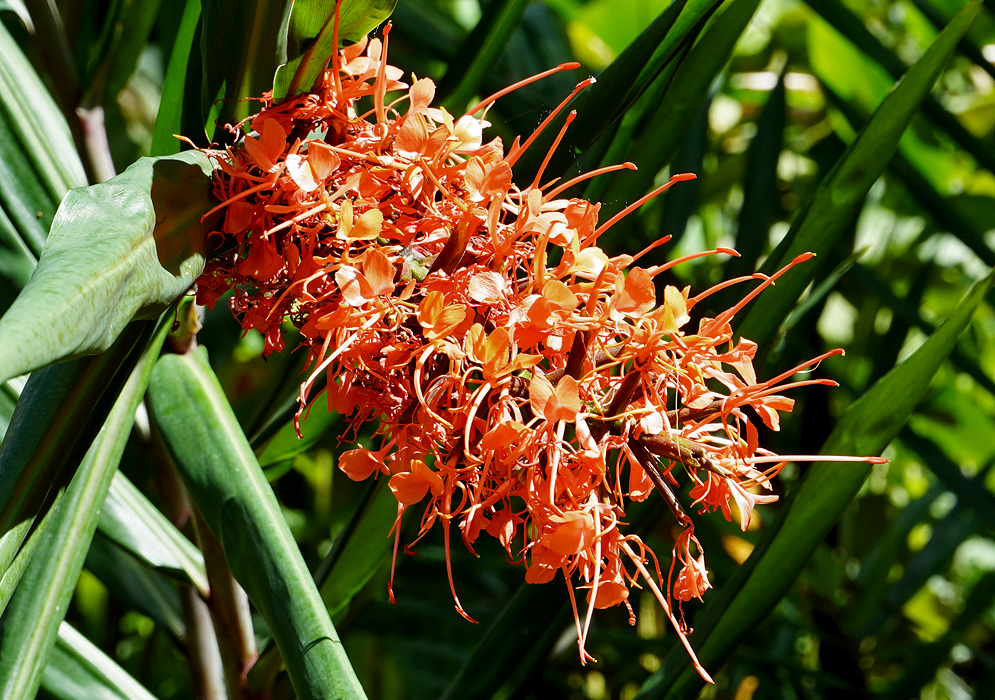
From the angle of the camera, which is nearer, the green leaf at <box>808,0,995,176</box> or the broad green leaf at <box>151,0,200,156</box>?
the broad green leaf at <box>151,0,200,156</box>

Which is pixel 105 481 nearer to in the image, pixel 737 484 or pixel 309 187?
pixel 309 187

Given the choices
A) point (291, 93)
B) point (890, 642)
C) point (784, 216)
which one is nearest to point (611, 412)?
point (291, 93)

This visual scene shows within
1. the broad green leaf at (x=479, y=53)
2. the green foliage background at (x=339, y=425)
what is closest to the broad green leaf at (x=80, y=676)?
the green foliage background at (x=339, y=425)

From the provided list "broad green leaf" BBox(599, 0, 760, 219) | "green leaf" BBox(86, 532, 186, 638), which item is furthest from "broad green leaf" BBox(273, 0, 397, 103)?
"green leaf" BBox(86, 532, 186, 638)

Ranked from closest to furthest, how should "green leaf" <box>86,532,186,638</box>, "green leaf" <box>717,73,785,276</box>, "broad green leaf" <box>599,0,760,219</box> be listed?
"broad green leaf" <box>599,0,760,219</box>, "green leaf" <box>86,532,186,638</box>, "green leaf" <box>717,73,785,276</box>

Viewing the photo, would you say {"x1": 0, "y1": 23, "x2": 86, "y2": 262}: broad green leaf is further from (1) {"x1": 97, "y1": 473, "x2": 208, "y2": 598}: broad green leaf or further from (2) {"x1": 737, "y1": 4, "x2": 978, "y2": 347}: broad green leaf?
(2) {"x1": 737, "y1": 4, "x2": 978, "y2": 347}: broad green leaf

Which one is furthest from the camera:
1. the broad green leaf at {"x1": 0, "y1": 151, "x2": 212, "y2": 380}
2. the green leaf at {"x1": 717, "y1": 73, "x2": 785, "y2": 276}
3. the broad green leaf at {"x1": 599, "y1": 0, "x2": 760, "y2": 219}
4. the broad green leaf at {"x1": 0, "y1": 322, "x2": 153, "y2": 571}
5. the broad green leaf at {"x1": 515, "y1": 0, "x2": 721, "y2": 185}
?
the green leaf at {"x1": 717, "y1": 73, "x2": 785, "y2": 276}

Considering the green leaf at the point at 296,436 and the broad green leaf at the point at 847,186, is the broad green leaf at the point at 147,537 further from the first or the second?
the broad green leaf at the point at 847,186
